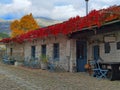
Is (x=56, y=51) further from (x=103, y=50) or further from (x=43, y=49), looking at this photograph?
(x=103, y=50)

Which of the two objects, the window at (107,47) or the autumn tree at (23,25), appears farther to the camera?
the autumn tree at (23,25)

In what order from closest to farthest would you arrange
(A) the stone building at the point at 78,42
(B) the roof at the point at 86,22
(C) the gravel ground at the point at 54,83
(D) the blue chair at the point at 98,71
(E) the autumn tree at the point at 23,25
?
1. (C) the gravel ground at the point at 54,83
2. (B) the roof at the point at 86,22
3. (D) the blue chair at the point at 98,71
4. (A) the stone building at the point at 78,42
5. (E) the autumn tree at the point at 23,25

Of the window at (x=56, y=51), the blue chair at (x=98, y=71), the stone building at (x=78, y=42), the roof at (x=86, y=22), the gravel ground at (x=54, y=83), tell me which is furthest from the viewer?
the window at (x=56, y=51)

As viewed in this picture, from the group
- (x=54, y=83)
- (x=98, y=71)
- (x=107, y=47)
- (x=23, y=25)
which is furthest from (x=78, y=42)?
(x=23, y=25)

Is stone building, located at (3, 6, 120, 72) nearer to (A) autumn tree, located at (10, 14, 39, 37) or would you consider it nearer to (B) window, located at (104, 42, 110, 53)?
(B) window, located at (104, 42, 110, 53)

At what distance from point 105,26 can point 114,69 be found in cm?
Result: 231

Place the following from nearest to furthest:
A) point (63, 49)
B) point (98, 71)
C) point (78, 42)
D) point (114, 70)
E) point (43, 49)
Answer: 1. point (114, 70)
2. point (98, 71)
3. point (78, 42)
4. point (63, 49)
5. point (43, 49)

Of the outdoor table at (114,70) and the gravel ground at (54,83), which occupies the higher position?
the outdoor table at (114,70)

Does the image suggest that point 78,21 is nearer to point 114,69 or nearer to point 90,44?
point 90,44

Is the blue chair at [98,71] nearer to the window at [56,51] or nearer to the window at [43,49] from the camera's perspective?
the window at [56,51]

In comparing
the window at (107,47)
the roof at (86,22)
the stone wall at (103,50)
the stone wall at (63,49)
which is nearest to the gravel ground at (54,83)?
the stone wall at (103,50)

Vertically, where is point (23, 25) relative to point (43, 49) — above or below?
above

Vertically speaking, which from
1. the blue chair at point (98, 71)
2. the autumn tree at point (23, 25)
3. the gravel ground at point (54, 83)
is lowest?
the gravel ground at point (54, 83)

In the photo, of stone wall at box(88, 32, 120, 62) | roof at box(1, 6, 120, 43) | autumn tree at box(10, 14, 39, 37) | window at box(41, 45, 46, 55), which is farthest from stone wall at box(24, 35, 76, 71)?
autumn tree at box(10, 14, 39, 37)
